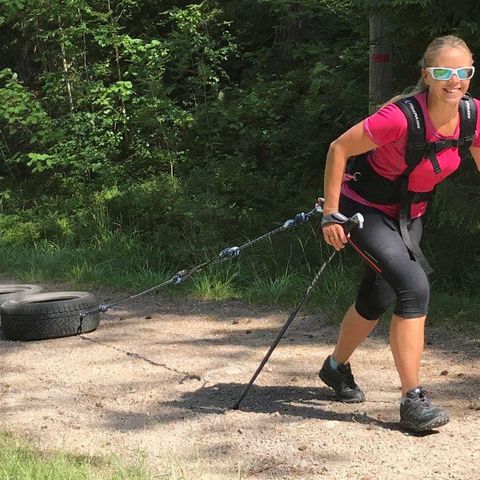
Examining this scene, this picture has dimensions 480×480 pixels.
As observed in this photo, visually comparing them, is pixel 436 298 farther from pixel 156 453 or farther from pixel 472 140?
pixel 156 453

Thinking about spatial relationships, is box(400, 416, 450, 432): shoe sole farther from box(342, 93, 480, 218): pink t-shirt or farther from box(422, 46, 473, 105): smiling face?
box(422, 46, 473, 105): smiling face

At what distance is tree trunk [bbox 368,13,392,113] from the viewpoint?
311 inches

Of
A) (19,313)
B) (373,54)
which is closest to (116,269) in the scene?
(19,313)

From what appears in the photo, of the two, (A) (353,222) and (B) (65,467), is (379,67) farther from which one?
(B) (65,467)

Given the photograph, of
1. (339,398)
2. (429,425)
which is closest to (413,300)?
(429,425)

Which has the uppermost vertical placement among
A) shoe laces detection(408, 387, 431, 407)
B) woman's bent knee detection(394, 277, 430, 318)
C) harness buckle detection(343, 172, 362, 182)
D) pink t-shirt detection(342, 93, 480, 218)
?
pink t-shirt detection(342, 93, 480, 218)

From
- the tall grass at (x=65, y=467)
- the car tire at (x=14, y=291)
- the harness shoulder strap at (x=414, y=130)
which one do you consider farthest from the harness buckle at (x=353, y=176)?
the car tire at (x=14, y=291)

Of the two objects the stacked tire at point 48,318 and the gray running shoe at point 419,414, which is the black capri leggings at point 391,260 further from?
the stacked tire at point 48,318

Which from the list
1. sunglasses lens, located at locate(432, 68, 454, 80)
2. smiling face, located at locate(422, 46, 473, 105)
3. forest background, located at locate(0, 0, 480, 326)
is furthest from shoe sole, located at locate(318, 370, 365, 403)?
forest background, located at locate(0, 0, 480, 326)

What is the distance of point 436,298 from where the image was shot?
22.6 ft

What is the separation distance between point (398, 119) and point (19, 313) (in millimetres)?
3860

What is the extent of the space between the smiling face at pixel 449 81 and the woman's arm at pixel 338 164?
1.23ft

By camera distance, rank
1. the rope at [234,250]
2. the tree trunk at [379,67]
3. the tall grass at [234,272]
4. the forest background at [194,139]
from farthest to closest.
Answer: the tree trunk at [379,67]
the forest background at [194,139]
the tall grass at [234,272]
the rope at [234,250]

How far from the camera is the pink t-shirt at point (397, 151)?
389 centimetres
